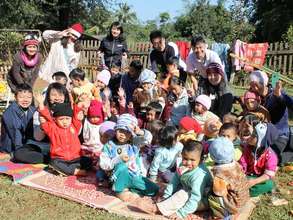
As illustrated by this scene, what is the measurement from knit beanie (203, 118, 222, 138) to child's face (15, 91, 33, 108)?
254cm

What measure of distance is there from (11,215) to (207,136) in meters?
2.76

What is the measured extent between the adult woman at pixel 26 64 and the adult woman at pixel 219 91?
3.18 metres

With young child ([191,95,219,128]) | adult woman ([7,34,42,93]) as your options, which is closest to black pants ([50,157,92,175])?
young child ([191,95,219,128])

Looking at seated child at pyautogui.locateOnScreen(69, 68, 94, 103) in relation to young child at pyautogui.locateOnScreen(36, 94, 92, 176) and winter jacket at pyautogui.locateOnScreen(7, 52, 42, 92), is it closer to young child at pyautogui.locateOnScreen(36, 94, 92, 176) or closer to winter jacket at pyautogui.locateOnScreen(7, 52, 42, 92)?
winter jacket at pyautogui.locateOnScreen(7, 52, 42, 92)

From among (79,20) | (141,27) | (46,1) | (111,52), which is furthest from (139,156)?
(141,27)

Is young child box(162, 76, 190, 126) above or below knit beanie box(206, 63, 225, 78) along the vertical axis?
below

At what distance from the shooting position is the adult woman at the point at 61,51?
846cm

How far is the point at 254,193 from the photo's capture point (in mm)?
4973

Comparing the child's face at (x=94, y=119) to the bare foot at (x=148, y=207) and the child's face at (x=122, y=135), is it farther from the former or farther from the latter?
the bare foot at (x=148, y=207)

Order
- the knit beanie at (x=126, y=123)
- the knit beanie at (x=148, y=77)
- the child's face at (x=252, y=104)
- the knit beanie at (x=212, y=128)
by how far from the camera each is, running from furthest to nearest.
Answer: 1. the knit beanie at (x=148, y=77)
2. the child's face at (x=252, y=104)
3. the knit beanie at (x=212, y=128)
4. the knit beanie at (x=126, y=123)

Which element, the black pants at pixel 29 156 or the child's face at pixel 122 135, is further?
the black pants at pixel 29 156

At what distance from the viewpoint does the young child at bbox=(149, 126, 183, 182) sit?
5223 mm

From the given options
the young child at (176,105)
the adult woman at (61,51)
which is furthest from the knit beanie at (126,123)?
the adult woman at (61,51)

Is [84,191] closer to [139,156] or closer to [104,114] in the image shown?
[139,156]
